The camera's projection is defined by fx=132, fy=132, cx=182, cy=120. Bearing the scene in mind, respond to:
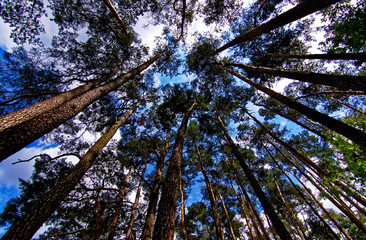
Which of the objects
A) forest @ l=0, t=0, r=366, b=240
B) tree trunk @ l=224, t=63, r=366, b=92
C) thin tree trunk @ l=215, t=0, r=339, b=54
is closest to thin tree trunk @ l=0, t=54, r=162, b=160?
forest @ l=0, t=0, r=366, b=240

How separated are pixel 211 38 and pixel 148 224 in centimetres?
1170

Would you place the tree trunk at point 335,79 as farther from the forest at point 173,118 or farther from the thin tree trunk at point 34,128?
the thin tree trunk at point 34,128

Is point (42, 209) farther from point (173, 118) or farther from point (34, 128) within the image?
point (173, 118)

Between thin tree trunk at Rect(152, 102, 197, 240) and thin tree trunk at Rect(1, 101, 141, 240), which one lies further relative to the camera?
thin tree trunk at Rect(152, 102, 197, 240)

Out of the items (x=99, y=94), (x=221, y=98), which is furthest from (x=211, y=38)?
(x=99, y=94)

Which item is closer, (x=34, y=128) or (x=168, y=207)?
(x=34, y=128)

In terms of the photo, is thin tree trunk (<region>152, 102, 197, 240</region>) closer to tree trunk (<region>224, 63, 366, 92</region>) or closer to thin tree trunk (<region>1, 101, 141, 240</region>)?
thin tree trunk (<region>1, 101, 141, 240</region>)

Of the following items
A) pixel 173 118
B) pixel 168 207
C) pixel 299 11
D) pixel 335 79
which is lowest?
pixel 168 207

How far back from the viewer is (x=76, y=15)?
24.7 ft

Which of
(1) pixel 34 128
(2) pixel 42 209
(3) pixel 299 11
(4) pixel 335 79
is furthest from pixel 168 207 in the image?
(3) pixel 299 11

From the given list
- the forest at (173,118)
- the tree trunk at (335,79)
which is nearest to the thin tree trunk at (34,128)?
the forest at (173,118)

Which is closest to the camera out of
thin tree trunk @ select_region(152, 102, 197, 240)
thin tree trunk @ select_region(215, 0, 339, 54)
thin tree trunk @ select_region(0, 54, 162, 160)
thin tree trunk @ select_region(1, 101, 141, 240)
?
thin tree trunk @ select_region(0, 54, 162, 160)

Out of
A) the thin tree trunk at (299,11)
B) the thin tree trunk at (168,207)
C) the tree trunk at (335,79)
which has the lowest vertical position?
the thin tree trunk at (168,207)

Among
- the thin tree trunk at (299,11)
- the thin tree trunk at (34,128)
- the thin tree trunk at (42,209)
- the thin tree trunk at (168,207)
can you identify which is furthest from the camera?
the thin tree trunk at (299,11)
